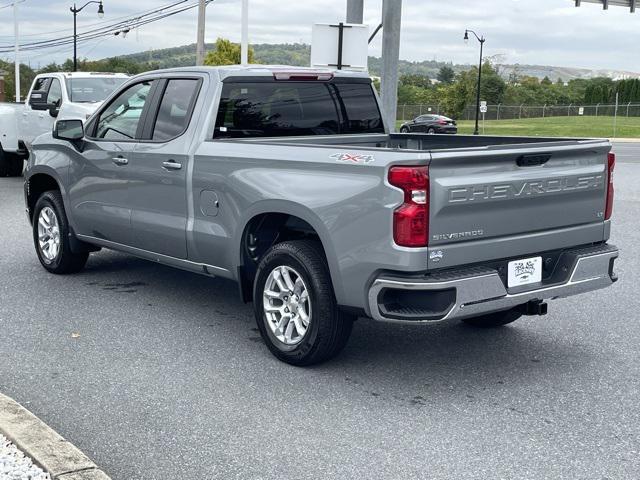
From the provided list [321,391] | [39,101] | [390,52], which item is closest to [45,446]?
[321,391]

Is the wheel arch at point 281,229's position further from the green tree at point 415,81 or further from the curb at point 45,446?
the green tree at point 415,81

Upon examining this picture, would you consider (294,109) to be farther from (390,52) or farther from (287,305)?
(390,52)

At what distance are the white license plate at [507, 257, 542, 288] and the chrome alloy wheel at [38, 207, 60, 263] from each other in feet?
15.4

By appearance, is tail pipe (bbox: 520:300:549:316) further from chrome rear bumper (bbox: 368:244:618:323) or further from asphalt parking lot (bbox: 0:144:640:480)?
asphalt parking lot (bbox: 0:144:640:480)

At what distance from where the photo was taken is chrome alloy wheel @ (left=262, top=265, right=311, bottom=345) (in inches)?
221

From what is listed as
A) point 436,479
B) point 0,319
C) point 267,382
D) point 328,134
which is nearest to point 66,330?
point 0,319

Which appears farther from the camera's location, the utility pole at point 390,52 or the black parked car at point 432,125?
the black parked car at point 432,125

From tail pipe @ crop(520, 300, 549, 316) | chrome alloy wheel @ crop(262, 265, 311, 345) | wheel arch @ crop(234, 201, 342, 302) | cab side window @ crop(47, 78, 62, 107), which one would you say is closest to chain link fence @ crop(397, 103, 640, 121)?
cab side window @ crop(47, 78, 62, 107)

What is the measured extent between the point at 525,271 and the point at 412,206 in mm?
985

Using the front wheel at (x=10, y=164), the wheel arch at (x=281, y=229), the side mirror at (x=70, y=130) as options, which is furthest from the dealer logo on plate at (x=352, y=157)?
Result: the front wheel at (x=10, y=164)

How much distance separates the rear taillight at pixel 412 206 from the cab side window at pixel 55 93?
1366 cm

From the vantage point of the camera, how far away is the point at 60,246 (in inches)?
326

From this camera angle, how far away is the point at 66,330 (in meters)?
6.55

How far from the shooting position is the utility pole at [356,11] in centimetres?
1483
